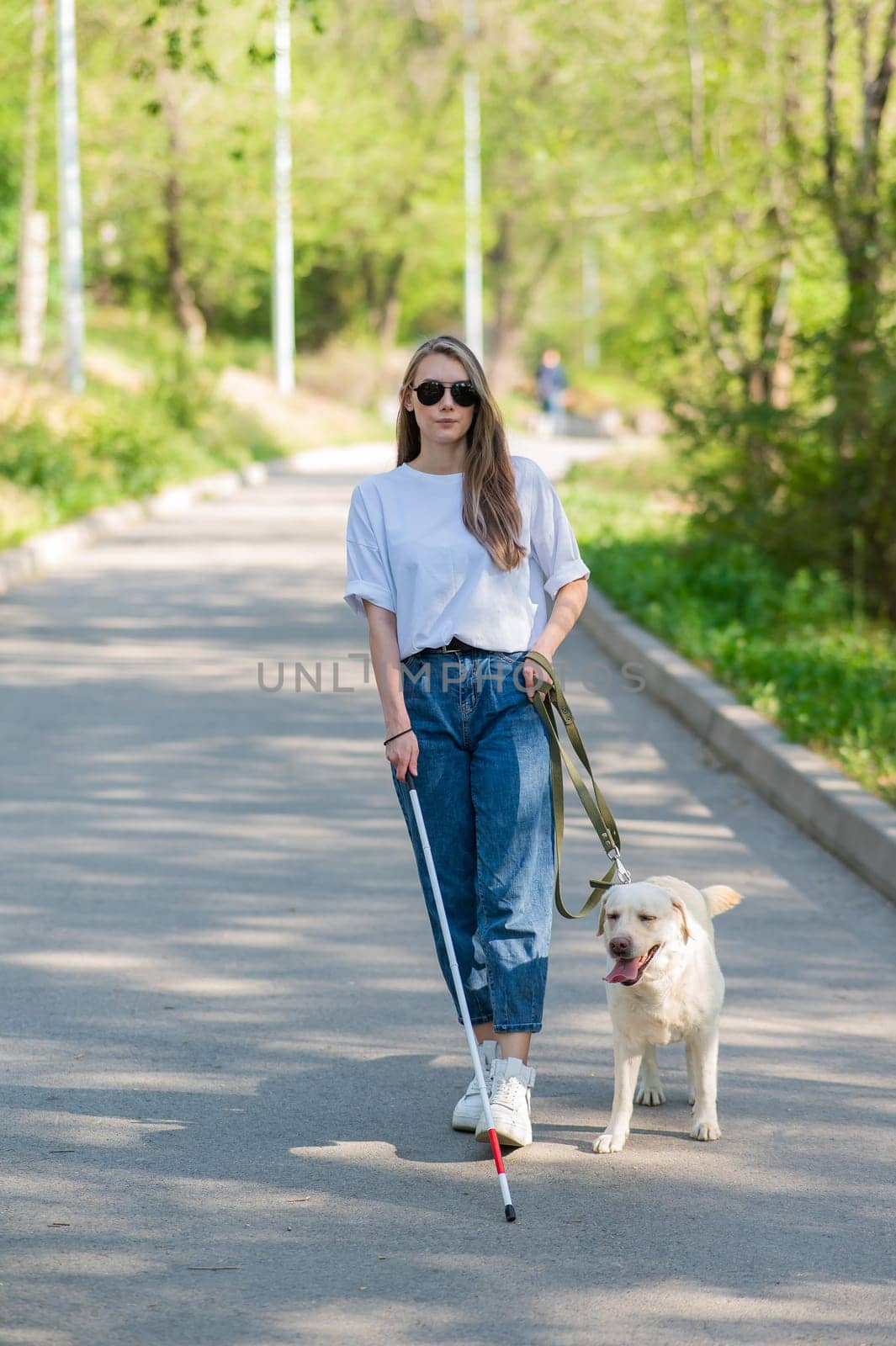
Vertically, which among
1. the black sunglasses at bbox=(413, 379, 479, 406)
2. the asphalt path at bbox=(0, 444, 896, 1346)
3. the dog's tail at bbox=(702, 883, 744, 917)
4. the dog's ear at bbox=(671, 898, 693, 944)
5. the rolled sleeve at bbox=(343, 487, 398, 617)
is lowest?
the asphalt path at bbox=(0, 444, 896, 1346)

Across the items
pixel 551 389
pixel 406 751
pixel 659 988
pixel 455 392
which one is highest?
pixel 551 389

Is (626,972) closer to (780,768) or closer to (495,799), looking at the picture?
(495,799)

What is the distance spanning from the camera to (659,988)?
15.0 ft

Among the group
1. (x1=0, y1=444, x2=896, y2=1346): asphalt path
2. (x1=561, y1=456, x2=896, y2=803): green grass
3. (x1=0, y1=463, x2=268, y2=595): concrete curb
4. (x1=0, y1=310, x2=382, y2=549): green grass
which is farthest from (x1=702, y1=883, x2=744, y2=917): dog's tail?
(x1=0, y1=310, x2=382, y2=549): green grass

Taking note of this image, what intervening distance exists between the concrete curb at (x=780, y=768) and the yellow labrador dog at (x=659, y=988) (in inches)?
102

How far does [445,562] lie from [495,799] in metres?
0.59

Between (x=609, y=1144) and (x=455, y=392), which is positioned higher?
(x=455, y=392)

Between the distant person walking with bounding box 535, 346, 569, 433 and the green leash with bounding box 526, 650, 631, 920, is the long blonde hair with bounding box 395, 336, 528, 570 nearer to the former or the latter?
the green leash with bounding box 526, 650, 631, 920

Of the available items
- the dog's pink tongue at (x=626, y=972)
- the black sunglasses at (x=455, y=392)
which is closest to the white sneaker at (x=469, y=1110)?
the dog's pink tongue at (x=626, y=972)

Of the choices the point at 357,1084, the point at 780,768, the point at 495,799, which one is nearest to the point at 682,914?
the point at 495,799

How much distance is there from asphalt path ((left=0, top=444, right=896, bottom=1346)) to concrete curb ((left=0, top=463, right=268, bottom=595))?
711 cm

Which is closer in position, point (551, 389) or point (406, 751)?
point (406, 751)

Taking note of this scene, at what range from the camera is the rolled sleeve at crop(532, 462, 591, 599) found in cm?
482

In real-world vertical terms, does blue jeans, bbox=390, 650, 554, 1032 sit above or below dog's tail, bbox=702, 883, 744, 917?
above
